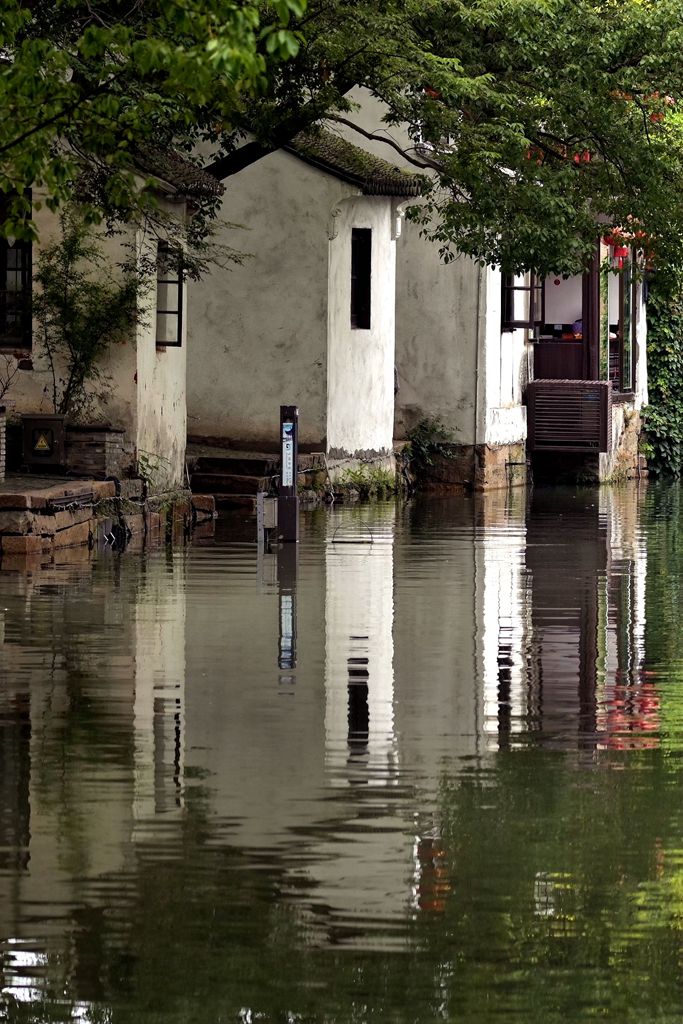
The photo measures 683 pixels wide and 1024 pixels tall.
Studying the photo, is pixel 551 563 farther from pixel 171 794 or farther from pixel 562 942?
pixel 562 942

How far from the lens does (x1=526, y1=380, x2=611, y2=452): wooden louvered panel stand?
3444cm

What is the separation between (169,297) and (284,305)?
12.4ft

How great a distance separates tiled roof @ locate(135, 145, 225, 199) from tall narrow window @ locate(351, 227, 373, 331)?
5.40 meters

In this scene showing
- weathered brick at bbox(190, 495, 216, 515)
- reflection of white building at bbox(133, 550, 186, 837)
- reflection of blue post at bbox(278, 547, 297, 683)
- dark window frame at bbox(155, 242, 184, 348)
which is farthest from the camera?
weathered brick at bbox(190, 495, 216, 515)

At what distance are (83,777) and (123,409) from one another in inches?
549

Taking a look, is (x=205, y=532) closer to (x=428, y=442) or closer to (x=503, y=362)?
(x=428, y=442)

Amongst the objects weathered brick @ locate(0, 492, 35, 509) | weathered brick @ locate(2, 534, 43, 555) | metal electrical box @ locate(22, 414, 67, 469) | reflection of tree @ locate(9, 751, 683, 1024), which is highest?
metal electrical box @ locate(22, 414, 67, 469)

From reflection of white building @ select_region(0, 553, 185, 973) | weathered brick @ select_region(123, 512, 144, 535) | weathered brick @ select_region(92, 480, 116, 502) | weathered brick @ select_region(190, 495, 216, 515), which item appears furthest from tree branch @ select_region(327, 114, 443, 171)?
reflection of white building @ select_region(0, 553, 185, 973)


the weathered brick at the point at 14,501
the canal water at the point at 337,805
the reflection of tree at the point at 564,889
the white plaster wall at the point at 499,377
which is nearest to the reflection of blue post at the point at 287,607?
the canal water at the point at 337,805

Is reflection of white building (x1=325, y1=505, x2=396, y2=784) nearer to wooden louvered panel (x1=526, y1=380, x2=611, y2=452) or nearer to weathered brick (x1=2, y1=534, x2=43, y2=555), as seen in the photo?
weathered brick (x1=2, y1=534, x2=43, y2=555)

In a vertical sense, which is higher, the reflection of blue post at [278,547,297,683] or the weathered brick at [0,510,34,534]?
the weathered brick at [0,510,34,534]

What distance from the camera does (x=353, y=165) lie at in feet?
90.0

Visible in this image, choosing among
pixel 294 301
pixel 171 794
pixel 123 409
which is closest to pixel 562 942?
pixel 171 794

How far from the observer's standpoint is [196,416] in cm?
2823
